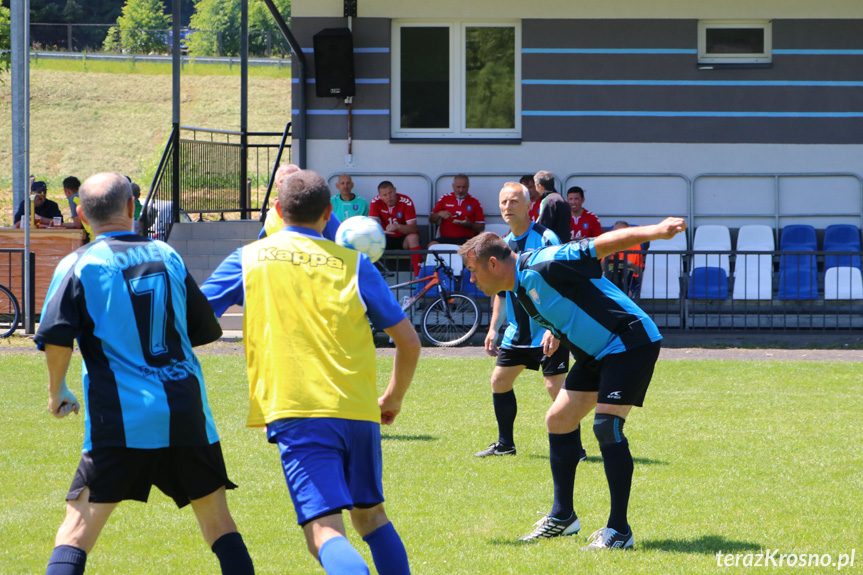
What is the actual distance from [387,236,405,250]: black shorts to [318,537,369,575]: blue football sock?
11352 mm

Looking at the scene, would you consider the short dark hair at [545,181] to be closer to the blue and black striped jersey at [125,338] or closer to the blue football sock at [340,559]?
the blue and black striped jersey at [125,338]

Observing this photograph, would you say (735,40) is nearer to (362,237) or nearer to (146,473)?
(362,237)

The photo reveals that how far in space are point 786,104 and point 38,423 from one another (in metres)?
11.9

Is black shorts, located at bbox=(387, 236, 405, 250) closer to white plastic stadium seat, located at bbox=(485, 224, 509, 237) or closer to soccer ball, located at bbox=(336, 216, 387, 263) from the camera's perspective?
white plastic stadium seat, located at bbox=(485, 224, 509, 237)

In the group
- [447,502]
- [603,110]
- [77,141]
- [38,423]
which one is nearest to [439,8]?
[603,110]

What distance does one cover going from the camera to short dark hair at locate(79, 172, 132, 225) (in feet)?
12.3

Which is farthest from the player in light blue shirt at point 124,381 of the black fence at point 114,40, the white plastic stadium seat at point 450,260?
the black fence at point 114,40

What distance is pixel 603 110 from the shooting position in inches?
Result: 609

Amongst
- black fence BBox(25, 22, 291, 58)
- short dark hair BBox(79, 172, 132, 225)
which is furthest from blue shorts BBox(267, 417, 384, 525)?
black fence BBox(25, 22, 291, 58)

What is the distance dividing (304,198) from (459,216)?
11.1 m

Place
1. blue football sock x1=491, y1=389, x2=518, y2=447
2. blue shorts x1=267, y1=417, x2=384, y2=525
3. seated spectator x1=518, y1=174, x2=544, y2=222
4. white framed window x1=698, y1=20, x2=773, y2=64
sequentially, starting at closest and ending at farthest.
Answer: blue shorts x1=267, y1=417, x2=384, y2=525
blue football sock x1=491, y1=389, x2=518, y2=447
seated spectator x1=518, y1=174, x2=544, y2=222
white framed window x1=698, y1=20, x2=773, y2=64

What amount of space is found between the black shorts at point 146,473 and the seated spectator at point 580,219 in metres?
10.6

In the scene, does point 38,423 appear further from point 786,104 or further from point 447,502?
point 786,104
